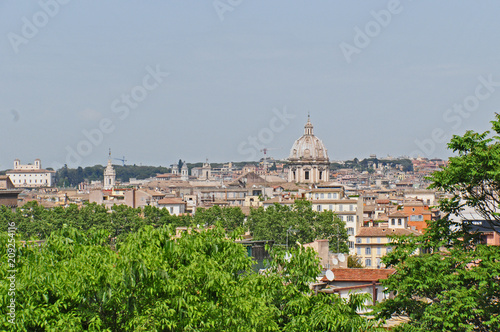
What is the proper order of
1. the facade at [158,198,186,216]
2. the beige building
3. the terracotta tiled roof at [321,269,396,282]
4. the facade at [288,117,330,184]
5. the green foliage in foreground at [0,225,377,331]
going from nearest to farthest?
the green foliage in foreground at [0,225,377,331]
the terracotta tiled roof at [321,269,396,282]
the beige building
the facade at [158,198,186,216]
the facade at [288,117,330,184]

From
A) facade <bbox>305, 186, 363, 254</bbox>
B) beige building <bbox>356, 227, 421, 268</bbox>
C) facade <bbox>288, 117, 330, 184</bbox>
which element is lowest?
beige building <bbox>356, 227, 421, 268</bbox>

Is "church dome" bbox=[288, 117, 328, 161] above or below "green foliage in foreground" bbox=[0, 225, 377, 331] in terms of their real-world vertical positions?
above

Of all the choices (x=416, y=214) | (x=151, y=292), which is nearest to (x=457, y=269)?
(x=151, y=292)

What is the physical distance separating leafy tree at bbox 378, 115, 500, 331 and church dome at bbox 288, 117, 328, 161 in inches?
4682

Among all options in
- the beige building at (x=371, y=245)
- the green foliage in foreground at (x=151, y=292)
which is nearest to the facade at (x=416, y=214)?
the beige building at (x=371, y=245)

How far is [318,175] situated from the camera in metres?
138

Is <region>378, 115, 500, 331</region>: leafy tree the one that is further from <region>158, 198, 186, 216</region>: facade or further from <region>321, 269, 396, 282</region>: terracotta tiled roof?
<region>158, 198, 186, 216</region>: facade

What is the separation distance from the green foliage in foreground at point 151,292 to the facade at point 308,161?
391ft

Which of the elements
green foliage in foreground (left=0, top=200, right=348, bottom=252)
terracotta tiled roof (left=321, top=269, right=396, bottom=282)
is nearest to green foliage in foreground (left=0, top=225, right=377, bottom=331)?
terracotta tiled roof (left=321, top=269, right=396, bottom=282)

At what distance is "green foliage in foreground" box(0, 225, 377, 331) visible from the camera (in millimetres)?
14953

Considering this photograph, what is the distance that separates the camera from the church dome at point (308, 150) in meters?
139

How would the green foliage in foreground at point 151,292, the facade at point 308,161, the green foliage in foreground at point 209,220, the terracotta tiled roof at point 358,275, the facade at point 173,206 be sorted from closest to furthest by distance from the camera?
the green foliage in foreground at point 151,292 < the terracotta tiled roof at point 358,275 < the green foliage in foreground at point 209,220 < the facade at point 173,206 < the facade at point 308,161

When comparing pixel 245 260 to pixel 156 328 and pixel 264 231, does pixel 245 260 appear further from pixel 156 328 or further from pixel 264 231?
pixel 264 231

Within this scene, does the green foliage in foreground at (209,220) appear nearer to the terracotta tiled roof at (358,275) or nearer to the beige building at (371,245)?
the beige building at (371,245)
